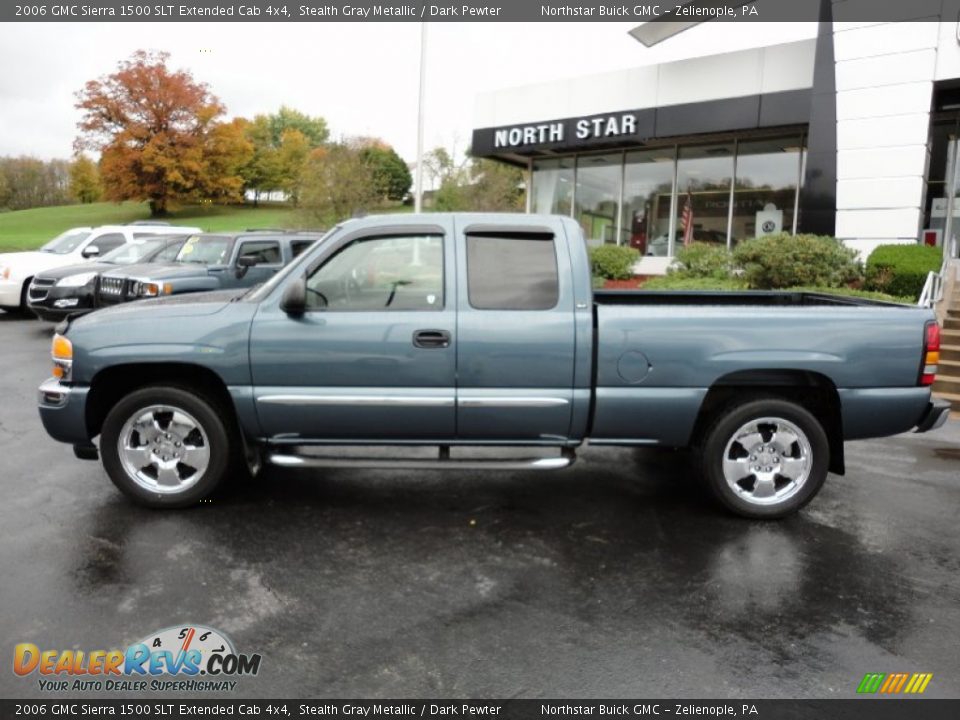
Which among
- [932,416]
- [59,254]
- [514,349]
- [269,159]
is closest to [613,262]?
[59,254]

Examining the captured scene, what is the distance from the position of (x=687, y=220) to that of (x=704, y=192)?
0.85 meters

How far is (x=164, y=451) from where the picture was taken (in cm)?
480

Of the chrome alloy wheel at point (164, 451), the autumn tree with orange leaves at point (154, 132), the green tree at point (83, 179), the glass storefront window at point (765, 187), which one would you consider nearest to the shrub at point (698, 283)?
the glass storefront window at point (765, 187)

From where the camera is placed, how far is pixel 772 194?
18.9 metres

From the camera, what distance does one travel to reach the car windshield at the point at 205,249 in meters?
12.0

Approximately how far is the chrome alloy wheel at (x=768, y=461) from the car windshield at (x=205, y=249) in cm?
931

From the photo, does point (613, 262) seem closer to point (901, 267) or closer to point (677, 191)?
point (677, 191)

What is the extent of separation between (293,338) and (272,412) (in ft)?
1.61

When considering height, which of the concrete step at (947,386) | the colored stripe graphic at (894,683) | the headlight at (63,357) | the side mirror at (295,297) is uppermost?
the side mirror at (295,297)

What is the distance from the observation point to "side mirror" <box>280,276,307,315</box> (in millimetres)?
4492

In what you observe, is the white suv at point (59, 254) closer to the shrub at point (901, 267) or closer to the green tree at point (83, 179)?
the shrub at point (901, 267)

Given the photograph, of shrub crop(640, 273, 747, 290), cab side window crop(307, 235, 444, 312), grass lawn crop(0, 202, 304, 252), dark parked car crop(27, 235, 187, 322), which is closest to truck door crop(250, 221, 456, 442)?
cab side window crop(307, 235, 444, 312)

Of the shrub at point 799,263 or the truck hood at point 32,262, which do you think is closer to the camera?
the shrub at point 799,263
